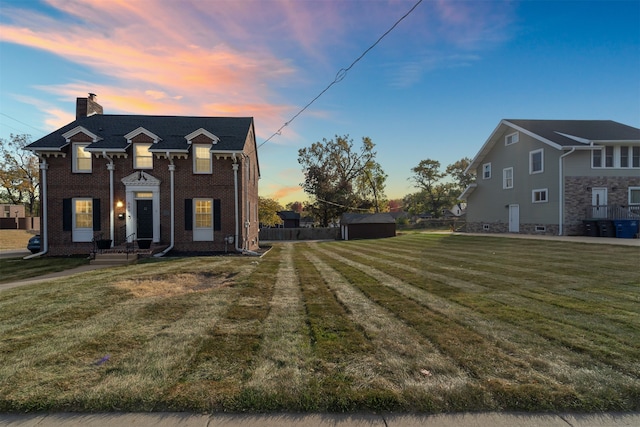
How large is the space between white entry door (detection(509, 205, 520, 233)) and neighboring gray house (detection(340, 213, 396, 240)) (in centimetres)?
1385

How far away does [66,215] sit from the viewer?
14.6m

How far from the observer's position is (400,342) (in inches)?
149

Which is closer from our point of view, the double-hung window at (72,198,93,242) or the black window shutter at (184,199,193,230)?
the double-hung window at (72,198,93,242)

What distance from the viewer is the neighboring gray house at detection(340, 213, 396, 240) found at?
35.3 meters

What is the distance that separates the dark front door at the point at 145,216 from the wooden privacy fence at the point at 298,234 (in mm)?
26243

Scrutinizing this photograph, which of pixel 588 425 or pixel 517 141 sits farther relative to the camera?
pixel 517 141

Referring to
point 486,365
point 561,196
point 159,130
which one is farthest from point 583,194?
point 159,130

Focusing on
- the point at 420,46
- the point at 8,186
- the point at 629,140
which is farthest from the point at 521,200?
the point at 8,186

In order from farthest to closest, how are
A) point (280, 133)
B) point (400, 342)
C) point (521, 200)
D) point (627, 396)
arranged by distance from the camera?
→ 1. point (521, 200)
2. point (280, 133)
3. point (400, 342)
4. point (627, 396)

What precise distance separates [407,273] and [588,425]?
639 centimetres

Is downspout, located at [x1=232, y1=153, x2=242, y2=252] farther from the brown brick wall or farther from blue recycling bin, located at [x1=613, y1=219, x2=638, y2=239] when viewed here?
blue recycling bin, located at [x1=613, y1=219, x2=638, y2=239]

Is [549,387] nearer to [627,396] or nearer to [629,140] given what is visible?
[627,396]

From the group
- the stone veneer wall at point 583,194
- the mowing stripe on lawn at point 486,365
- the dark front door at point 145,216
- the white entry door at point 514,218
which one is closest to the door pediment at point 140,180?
the dark front door at point 145,216

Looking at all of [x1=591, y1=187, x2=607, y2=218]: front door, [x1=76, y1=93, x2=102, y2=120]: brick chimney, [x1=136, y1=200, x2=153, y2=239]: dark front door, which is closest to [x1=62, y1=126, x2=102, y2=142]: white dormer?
[x1=76, y1=93, x2=102, y2=120]: brick chimney
